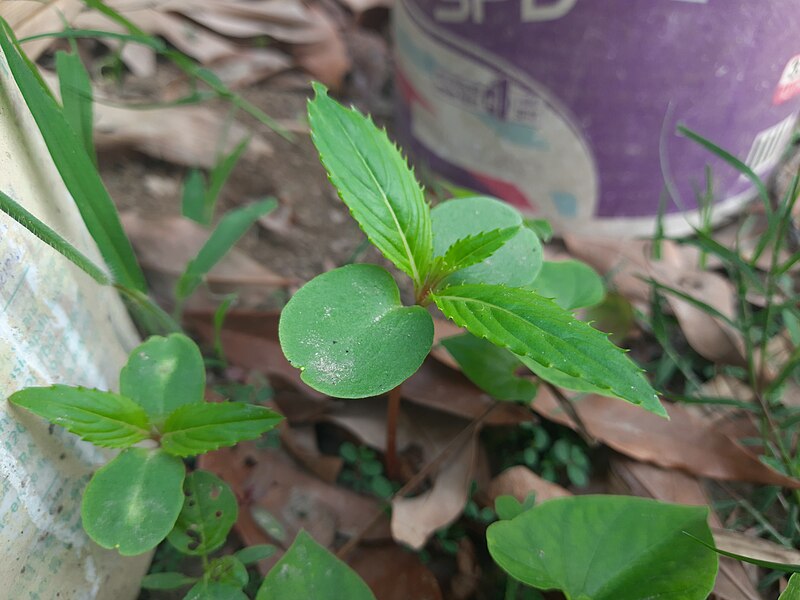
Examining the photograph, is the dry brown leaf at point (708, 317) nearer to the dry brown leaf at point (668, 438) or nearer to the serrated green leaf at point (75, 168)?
the dry brown leaf at point (668, 438)

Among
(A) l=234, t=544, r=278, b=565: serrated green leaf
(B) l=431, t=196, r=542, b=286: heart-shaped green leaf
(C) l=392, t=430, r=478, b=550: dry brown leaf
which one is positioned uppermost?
(B) l=431, t=196, r=542, b=286: heart-shaped green leaf

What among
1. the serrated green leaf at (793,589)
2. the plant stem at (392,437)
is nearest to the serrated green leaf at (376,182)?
the plant stem at (392,437)

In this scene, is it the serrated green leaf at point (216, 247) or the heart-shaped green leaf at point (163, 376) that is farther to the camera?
the serrated green leaf at point (216, 247)

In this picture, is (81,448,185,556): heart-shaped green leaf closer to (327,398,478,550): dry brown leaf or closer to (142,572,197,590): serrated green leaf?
(142,572,197,590): serrated green leaf

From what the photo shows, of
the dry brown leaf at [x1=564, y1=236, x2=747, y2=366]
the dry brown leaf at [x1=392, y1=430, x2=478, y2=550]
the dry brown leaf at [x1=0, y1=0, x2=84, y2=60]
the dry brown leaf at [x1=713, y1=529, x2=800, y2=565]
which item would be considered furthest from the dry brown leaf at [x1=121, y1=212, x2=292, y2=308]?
the dry brown leaf at [x1=713, y1=529, x2=800, y2=565]

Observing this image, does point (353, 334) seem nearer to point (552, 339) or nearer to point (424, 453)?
point (552, 339)

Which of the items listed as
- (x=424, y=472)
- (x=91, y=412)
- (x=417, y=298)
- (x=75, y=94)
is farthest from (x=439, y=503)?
(x=75, y=94)
